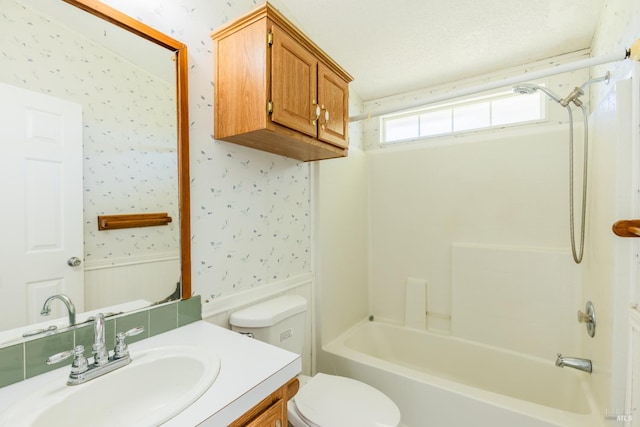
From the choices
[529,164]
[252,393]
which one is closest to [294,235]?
[252,393]

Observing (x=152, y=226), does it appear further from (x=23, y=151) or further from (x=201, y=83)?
(x=201, y=83)

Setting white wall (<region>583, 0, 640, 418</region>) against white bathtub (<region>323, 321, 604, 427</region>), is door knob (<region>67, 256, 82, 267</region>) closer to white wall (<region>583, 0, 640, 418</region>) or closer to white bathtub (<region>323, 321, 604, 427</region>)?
white bathtub (<region>323, 321, 604, 427</region>)

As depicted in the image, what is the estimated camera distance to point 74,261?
0.89 metres

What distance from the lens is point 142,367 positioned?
85 cm

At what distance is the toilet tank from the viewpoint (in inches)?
51.0

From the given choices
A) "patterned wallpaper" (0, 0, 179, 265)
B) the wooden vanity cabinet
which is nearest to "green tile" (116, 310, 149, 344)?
"patterned wallpaper" (0, 0, 179, 265)

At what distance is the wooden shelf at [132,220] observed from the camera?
0.95 metres

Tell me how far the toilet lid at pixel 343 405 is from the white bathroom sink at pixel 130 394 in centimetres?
64

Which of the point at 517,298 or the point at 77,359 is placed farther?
the point at 517,298

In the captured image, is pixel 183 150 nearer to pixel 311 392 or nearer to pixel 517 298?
pixel 311 392

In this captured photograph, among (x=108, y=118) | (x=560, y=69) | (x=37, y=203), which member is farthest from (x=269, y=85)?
(x=560, y=69)

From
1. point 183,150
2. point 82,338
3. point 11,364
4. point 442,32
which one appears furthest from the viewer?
point 442,32

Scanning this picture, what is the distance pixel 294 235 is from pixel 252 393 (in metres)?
1.11

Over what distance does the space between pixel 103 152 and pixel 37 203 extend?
0.80ft
